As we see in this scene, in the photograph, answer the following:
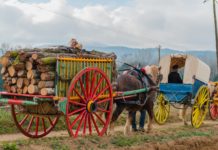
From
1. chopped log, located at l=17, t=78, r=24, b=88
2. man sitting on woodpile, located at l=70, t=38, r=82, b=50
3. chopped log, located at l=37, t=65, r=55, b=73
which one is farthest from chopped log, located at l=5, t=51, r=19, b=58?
man sitting on woodpile, located at l=70, t=38, r=82, b=50

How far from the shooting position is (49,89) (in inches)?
347

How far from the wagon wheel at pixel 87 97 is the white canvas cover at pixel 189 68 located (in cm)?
521

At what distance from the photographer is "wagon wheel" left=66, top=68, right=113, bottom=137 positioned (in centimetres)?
901

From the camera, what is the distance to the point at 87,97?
30.9 feet

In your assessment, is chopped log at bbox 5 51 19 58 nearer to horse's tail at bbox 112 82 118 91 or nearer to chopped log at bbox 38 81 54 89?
chopped log at bbox 38 81 54 89

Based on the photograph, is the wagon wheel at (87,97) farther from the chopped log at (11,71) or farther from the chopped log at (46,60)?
the chopped log at (11,71)

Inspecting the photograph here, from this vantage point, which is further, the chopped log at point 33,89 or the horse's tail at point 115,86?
the horse's tail at point 115,86

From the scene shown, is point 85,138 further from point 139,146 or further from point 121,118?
point 121,118

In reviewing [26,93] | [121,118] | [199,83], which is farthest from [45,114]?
[121,118]

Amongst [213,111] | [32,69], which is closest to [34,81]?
[32,69]

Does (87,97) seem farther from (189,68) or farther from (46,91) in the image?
(189,68)

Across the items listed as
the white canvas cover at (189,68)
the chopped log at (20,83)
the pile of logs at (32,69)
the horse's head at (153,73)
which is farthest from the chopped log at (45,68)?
the white canvas cover at (189,68)

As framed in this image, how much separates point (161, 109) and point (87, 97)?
6.73 metres

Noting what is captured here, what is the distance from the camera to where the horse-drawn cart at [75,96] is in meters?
8.81
